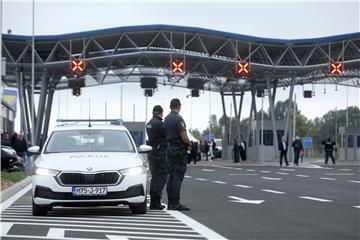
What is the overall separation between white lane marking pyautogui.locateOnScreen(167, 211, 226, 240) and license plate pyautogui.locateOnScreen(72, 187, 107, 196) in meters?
1.26

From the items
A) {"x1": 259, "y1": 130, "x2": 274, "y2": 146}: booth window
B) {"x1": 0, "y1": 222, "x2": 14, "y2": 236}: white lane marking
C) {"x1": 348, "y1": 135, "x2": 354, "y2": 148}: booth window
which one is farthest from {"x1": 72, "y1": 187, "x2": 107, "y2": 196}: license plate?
{"x1": 348, "y1": 135, "x2": 354, "y2": 148}: booth window

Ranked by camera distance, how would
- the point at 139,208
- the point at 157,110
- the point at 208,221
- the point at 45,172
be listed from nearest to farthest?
the point at 208,221 < the point at 45,172 < the point at 139,208 < the point at 157,110

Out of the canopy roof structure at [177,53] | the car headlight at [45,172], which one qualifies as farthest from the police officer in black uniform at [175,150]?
the canopy roof structure at [177,53]

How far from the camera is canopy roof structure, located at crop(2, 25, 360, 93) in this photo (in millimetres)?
51188

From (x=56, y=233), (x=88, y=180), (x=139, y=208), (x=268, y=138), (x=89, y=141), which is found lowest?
(x=56, y=233)

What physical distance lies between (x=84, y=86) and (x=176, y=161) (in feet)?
162

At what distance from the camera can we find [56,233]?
10617mm

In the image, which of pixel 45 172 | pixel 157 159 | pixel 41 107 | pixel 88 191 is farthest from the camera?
pixel 41 107

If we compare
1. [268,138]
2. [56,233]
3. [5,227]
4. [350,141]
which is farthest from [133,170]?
[350,141]

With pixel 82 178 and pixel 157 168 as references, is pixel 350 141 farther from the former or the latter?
pixel 82 178

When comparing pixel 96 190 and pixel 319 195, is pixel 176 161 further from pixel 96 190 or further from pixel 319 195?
Result: pixel 319 195

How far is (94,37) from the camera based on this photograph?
51719mm

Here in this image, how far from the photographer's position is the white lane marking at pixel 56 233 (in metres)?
10.3

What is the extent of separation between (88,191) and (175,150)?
2081mm
